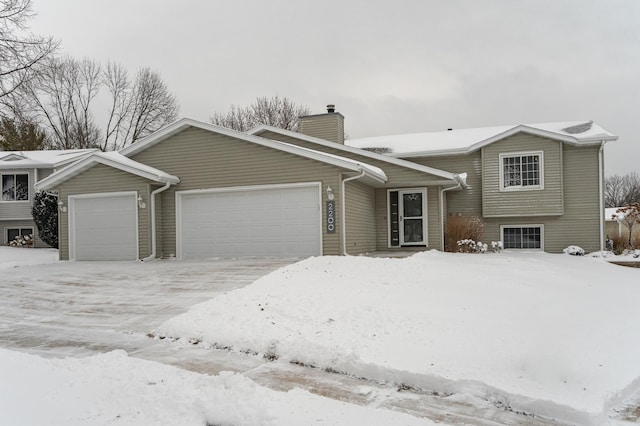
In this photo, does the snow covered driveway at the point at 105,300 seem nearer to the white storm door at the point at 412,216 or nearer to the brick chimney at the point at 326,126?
the white storm door at the point at 412,216

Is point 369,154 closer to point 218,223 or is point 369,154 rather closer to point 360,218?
point 360,218

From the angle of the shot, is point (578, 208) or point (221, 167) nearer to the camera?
point (221, 167)

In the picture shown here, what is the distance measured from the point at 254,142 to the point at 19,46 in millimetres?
7592

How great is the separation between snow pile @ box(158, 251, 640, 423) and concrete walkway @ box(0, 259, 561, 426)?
0.28 meters

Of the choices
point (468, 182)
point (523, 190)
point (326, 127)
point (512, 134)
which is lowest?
point (523, 190)

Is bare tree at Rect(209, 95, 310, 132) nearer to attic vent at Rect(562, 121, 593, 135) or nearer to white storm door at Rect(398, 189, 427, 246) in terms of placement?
white storm door at Rect(398, 189, 427, 246)

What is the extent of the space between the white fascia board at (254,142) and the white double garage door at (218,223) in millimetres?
859

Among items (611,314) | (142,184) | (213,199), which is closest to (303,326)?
(611,314)

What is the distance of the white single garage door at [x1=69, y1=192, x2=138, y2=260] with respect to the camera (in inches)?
588

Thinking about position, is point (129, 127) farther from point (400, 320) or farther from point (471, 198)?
point (400, 320)

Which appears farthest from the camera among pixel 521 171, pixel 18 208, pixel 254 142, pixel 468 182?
pixel 18 208

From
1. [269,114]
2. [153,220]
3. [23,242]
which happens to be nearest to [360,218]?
[153,220]

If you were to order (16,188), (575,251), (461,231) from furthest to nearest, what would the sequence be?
(16,188)
(575,251)
(461,231)

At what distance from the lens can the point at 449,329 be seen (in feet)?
21.2
